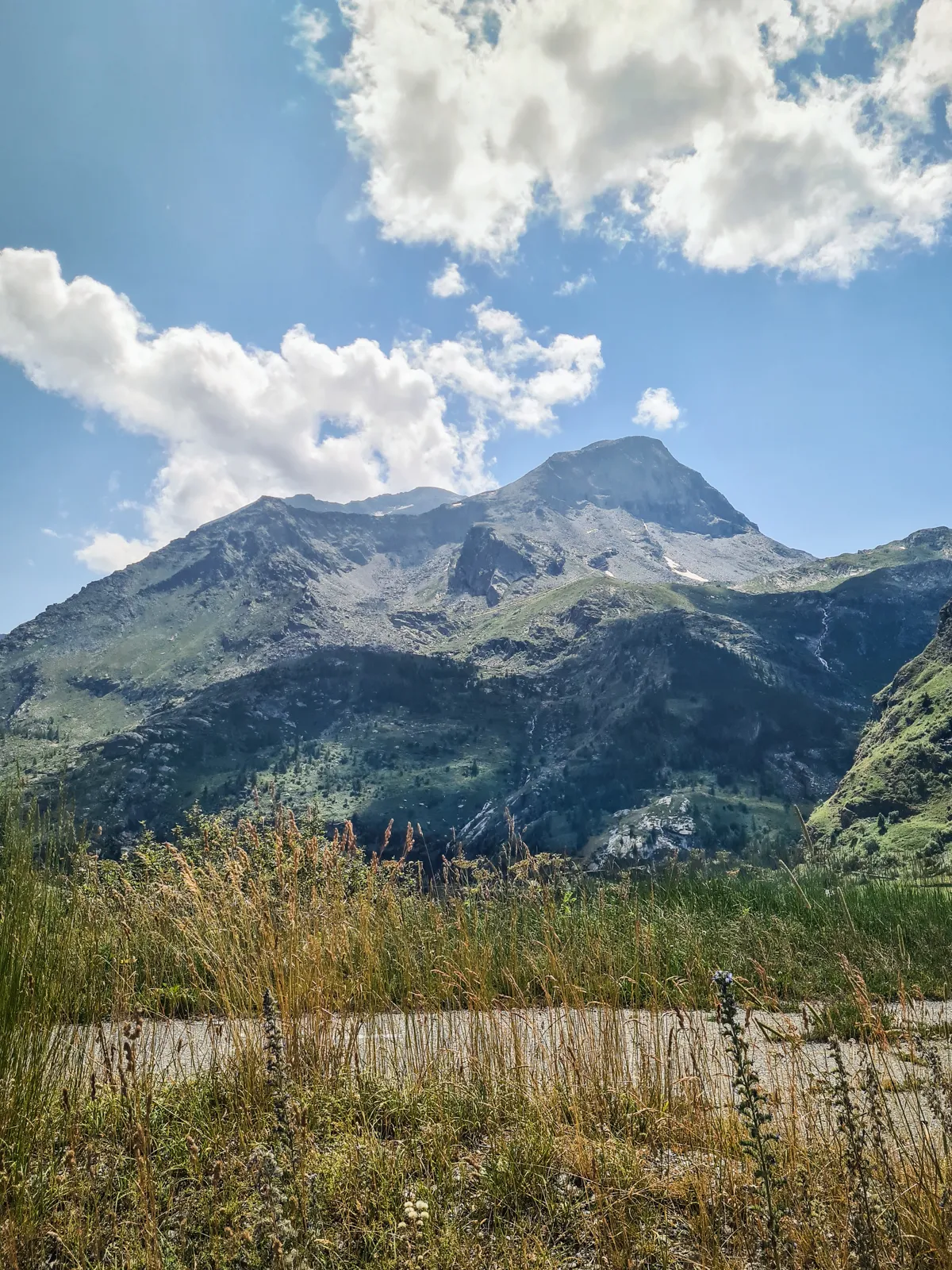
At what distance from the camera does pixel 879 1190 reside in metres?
3.68

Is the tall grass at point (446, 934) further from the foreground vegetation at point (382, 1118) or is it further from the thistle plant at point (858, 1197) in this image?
the thistle plant at point (858, 1197)

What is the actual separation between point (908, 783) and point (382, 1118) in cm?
19540

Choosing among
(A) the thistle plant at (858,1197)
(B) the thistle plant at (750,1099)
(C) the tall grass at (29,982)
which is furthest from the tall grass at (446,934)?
(B) the thistle plant at (750,1099)

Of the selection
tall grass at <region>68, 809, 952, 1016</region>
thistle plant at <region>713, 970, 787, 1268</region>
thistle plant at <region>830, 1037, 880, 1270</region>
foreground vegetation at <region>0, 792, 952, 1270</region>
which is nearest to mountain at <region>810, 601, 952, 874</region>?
tall grass at <region>68, 809, 952, 1016</region>

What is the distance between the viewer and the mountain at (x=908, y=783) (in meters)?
146

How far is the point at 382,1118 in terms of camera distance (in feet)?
15.9

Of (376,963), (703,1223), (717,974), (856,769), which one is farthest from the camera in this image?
(856,769)

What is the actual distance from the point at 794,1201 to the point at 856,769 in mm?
217255

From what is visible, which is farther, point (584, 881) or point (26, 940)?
point (584, 881)

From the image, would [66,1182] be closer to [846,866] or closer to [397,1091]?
[397,1091]

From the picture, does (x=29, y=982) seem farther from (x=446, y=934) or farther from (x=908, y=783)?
(x=908, y=783)

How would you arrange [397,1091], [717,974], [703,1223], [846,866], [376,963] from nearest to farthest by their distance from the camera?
[717,974]
[703,1223]
[397,1091]
[376,963]
[846,866]

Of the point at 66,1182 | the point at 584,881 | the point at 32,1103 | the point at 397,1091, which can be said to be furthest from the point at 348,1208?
the point at 584,881

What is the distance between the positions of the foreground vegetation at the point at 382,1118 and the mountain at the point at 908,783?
148 metres
